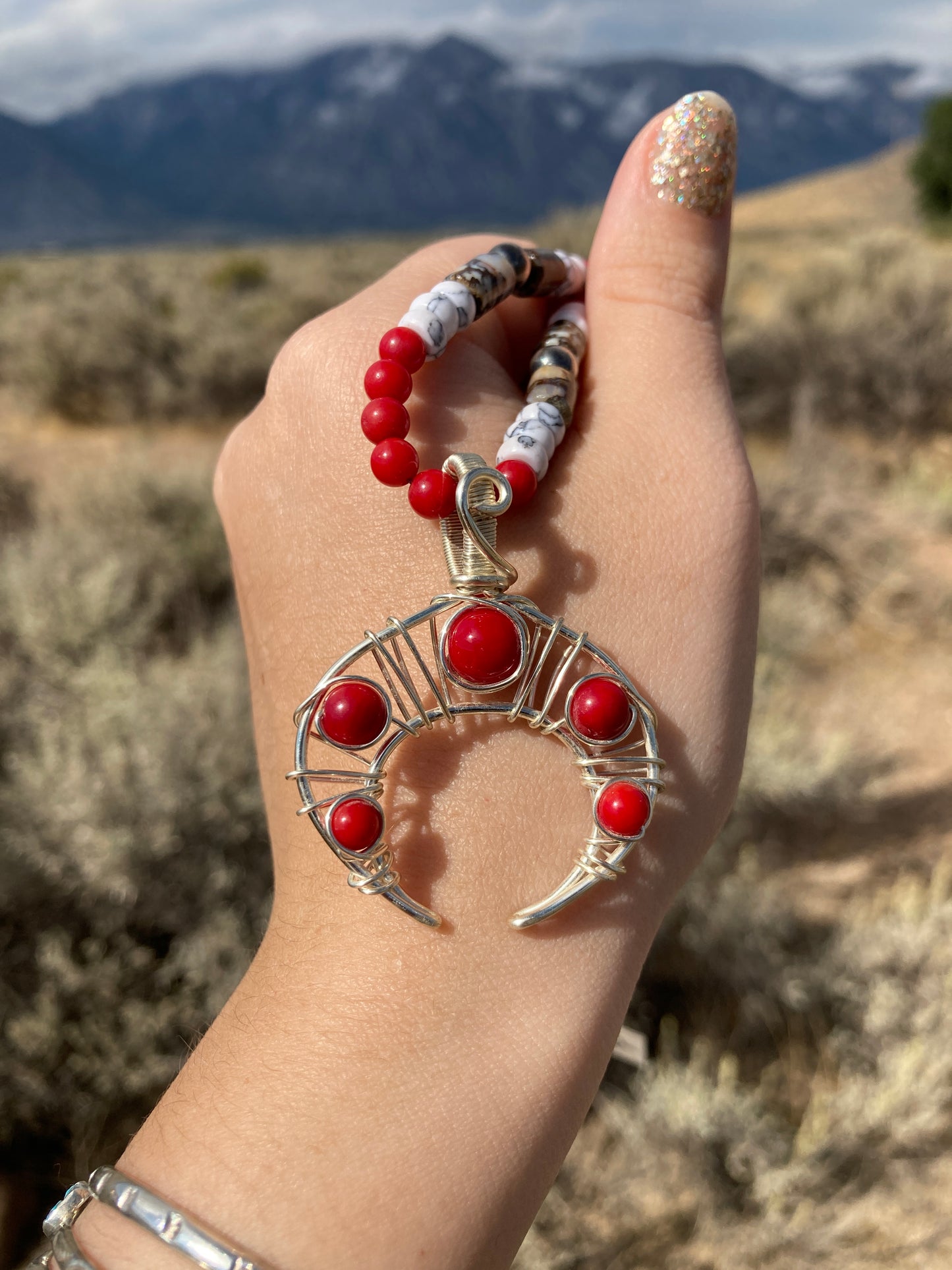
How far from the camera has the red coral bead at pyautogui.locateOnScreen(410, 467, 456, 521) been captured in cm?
103

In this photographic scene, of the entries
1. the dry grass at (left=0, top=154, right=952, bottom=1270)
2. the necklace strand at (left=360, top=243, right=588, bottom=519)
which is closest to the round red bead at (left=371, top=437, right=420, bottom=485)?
the necklace strand at (left=360, top=243, right=588, bottom=519)

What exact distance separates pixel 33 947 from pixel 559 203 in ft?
33.9

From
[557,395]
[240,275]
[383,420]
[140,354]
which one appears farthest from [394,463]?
[240,275]

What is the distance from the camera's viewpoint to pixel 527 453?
1.09 meters

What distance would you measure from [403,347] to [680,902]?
6.50 ft

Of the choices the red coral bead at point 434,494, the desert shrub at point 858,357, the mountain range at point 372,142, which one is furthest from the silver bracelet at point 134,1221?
the mountain range at point 372,142

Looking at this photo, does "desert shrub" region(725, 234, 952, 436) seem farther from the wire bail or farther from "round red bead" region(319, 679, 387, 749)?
"round red bead" region(319, 679, 387, 749)

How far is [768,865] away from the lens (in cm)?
A: 312

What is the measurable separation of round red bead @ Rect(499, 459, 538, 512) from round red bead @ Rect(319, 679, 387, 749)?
0.30 metres

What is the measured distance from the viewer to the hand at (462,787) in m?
0.88

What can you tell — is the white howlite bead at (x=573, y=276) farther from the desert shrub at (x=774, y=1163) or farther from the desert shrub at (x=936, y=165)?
the desert shrub at (x=936, y=165)

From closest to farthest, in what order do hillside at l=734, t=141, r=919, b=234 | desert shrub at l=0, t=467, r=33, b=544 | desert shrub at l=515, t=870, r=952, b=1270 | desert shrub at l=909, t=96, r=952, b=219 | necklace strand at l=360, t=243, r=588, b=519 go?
necklace strand at l=360, t=243, r=588, b=519
desert shrub at l=515, t=870, r=952, b=1270
desert shrub at l=0, t=467, r=33, b=544
desert shrub at l=909, t=96, r=952, b=219
hillside at l=734, t=141, r=919, b=234

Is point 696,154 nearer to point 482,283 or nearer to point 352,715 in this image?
point 482,283

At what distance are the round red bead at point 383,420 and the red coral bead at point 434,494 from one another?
99mm
